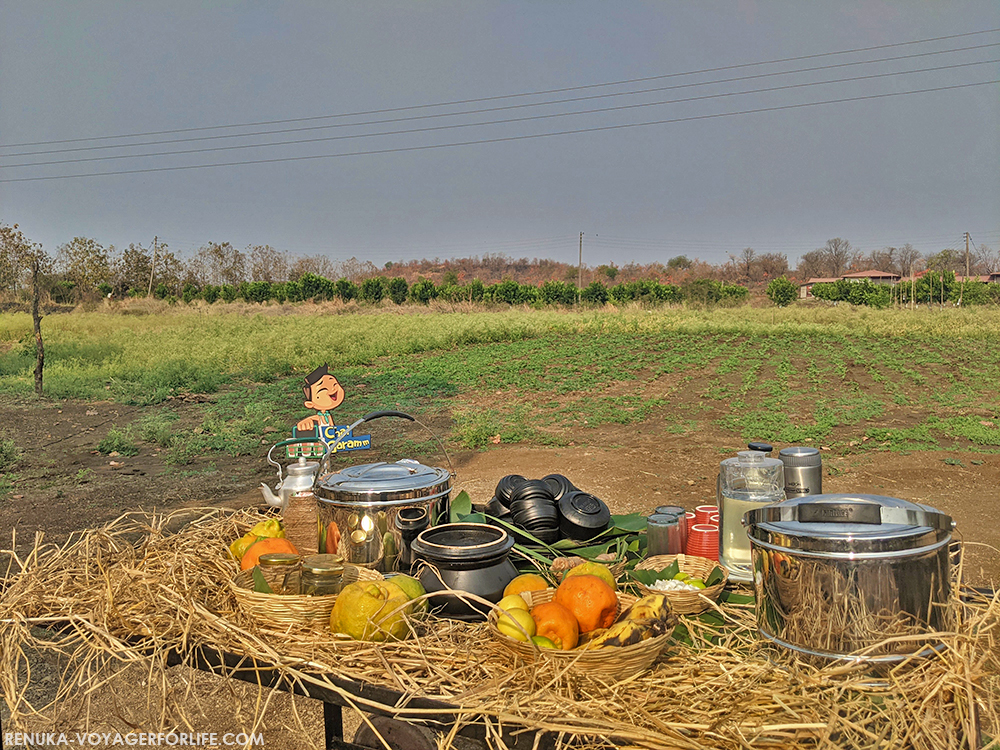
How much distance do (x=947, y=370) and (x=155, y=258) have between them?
3245 centimetres

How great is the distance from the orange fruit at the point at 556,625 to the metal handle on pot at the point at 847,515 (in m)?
0.38

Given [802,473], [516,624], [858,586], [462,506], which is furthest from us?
[462,506]

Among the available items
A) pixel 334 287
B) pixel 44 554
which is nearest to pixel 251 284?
pixel 334 287

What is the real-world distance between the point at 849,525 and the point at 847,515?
0.32 feet

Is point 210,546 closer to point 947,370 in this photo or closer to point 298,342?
point 947,370

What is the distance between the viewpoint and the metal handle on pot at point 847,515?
3.89 feet

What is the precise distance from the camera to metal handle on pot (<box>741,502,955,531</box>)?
119 centimetres

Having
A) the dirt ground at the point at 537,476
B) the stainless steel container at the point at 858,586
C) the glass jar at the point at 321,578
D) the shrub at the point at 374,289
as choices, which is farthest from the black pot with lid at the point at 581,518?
the shrub at the point at 374,289

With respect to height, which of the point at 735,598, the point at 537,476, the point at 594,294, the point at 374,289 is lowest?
the point at 537,476

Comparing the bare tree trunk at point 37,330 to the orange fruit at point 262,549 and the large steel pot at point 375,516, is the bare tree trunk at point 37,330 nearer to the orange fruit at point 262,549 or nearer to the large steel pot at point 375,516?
the orange fruit at point 262,549

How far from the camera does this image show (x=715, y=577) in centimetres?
161

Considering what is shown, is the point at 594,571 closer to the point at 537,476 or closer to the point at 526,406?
the point at 537,476

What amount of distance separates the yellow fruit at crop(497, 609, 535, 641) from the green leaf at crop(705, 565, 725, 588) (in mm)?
556

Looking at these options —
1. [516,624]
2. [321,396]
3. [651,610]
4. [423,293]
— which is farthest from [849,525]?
[423,293]
